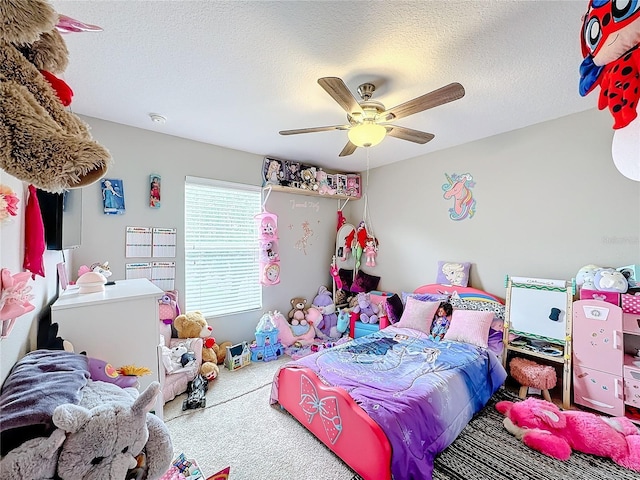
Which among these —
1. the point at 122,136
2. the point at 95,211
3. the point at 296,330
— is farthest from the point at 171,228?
the point at 296,330

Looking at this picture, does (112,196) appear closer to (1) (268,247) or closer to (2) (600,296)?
(1) (268,247)

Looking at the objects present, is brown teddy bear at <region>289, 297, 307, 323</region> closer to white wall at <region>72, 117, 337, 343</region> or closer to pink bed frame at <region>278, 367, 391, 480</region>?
white wall at <region>72, 117, 337, 343</region>

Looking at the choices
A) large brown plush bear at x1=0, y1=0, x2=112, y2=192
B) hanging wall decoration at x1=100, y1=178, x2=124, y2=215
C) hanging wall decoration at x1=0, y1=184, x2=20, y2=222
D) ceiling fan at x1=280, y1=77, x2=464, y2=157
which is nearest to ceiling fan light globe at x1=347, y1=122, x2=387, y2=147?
ceiling fan at x1=280, y1=77, x2=464, y2=157

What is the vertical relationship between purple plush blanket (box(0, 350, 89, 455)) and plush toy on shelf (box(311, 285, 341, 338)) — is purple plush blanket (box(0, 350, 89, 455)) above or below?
above

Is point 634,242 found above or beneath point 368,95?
beneath

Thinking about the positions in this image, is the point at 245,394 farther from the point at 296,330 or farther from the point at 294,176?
the point at 294,176

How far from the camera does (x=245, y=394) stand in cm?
235

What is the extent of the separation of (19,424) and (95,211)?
2.25 m

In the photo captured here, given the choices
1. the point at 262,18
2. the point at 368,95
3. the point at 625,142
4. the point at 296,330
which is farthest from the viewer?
the point at 296,330

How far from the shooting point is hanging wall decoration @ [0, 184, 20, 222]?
79cm

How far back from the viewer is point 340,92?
1.47 m

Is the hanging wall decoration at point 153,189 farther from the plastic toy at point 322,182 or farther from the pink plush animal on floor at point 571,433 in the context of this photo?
the pink plush animal on floor at point 571,433

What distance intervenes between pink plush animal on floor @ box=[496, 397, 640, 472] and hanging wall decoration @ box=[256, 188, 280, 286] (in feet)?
8.33

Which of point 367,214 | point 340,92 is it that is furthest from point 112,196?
point 367,214
